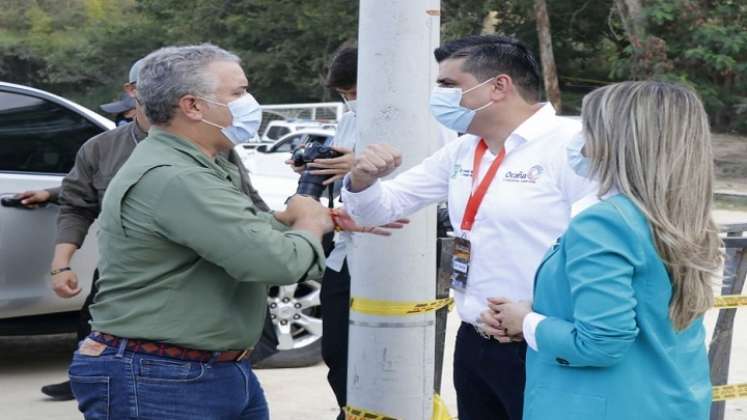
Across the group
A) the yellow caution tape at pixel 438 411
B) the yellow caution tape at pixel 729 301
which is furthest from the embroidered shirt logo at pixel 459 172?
the yellow caution tape at pixel 729 301

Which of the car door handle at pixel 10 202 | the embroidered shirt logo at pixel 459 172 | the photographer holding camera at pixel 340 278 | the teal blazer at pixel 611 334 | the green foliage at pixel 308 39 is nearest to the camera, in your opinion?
the teal blazer at pixel 611 334

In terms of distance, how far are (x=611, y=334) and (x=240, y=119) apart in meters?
1.26

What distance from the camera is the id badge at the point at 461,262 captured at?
12.0 ft

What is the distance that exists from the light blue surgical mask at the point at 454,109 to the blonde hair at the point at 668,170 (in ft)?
3.49

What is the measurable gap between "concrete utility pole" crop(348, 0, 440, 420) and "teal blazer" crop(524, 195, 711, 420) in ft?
5.01

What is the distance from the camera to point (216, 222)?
9.77 feet

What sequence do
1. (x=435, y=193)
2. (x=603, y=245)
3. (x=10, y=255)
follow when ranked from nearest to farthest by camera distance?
1. (x=603, y=245)
2. (x=435, y=193)
3. (x=10, y=255)

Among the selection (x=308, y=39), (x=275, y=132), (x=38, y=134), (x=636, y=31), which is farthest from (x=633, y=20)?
(x=38, y=134)

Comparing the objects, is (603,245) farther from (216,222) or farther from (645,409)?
(216,222)

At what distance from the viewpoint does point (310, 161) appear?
382 centimetres

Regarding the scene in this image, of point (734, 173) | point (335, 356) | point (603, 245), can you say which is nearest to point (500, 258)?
point (603, 245)

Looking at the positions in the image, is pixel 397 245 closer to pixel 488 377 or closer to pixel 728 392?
pixel 488 377

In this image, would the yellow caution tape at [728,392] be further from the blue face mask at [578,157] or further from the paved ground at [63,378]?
the blue face mask at [578,157]

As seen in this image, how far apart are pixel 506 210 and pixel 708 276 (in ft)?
3.03
